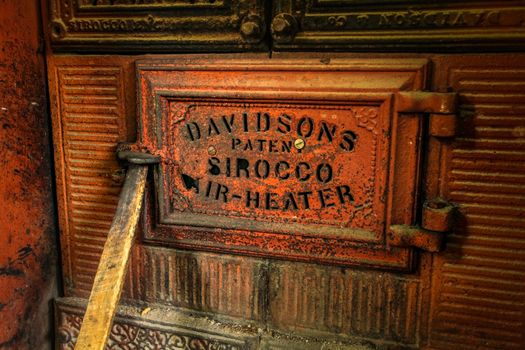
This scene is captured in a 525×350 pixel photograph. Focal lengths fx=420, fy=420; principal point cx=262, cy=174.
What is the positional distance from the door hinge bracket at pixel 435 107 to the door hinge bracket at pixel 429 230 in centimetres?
19

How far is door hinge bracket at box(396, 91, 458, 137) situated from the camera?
1.06m

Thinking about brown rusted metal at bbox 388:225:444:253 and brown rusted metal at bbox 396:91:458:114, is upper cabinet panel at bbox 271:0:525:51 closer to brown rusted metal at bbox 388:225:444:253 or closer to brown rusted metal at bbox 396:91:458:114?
brown rusted metal at bbox 396:91:458:114

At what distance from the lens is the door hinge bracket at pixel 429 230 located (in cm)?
110

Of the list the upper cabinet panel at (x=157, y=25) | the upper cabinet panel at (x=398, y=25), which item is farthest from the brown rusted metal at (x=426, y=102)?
the upper cabinet panel at (x=157, y=25)

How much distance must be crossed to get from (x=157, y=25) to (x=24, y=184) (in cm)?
67

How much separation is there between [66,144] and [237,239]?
66 centimetres

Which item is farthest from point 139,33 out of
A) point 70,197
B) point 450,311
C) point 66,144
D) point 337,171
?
point 450,311

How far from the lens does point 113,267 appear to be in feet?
3.75

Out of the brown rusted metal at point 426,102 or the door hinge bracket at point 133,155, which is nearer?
the brown rusted metal at point 426,102

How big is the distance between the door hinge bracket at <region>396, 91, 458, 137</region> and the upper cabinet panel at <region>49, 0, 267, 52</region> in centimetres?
43

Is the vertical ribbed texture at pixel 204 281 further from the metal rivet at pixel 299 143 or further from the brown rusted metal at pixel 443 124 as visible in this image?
the brown rusted metal at pixel 443 124

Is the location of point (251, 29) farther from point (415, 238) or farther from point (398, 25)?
point (415, 238)

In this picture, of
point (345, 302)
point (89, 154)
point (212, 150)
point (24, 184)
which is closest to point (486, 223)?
point (345, 302)

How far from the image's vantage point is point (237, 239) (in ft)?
4.25
